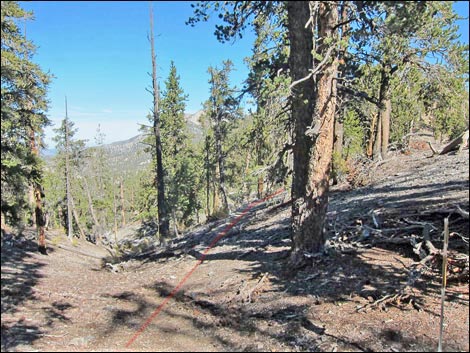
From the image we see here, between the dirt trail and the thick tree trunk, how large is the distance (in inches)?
27.5

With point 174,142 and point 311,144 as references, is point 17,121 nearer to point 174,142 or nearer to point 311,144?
point 311,144

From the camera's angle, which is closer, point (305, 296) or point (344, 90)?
point (305, 296)

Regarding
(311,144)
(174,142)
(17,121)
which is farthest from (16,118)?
(174,142)

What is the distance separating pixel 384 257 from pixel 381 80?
9112 millimetres

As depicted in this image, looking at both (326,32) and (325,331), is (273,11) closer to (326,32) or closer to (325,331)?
(326,32)

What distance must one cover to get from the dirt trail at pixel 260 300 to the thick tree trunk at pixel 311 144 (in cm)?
70

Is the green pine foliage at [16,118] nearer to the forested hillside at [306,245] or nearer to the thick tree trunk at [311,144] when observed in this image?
the forested hillside at [306,245]

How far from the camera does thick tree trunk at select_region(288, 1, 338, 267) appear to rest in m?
7.06

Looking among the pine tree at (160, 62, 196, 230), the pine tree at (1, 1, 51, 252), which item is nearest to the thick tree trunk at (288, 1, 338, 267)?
the pine tree at (1, 1, 51, 252)

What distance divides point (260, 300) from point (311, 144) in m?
3.45

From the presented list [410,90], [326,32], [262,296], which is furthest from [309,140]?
[410,90]

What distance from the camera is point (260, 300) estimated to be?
6.96 meters

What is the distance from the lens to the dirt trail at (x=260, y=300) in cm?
507

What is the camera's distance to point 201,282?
360 inches
